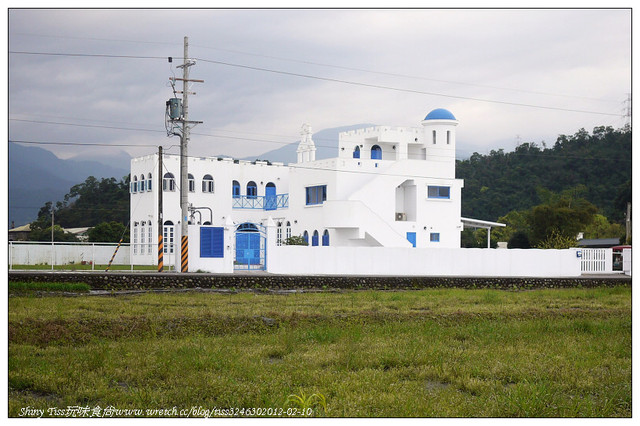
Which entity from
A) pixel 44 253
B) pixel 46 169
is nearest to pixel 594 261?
pixel 44 253

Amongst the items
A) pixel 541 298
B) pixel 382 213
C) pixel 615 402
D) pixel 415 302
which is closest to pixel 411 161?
pixel 382 213

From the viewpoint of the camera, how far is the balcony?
1581 inches

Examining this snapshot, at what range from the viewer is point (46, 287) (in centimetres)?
1984

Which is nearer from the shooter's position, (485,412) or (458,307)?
(485,412)

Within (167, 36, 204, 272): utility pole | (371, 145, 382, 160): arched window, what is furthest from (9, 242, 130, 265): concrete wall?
(371, 145, 382, 160): arched window

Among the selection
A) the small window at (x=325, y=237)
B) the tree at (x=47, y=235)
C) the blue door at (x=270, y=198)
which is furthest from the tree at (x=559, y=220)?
the tree at (x=47, y=235)

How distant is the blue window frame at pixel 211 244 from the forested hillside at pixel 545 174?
77.5 feet

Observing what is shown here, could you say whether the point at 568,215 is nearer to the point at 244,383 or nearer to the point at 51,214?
the point at 51,214

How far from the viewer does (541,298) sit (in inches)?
858

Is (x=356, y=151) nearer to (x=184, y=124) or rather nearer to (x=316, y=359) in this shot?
(x=184, y=124)

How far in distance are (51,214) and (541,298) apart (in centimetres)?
3008

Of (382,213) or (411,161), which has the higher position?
(411,161)

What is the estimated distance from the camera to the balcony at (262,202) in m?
40.2

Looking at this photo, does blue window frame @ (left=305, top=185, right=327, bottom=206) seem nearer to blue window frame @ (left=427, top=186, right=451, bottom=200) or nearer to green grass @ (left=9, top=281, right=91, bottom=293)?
blue window frame @ (left=427, top=186, right=451, bottom=200)
